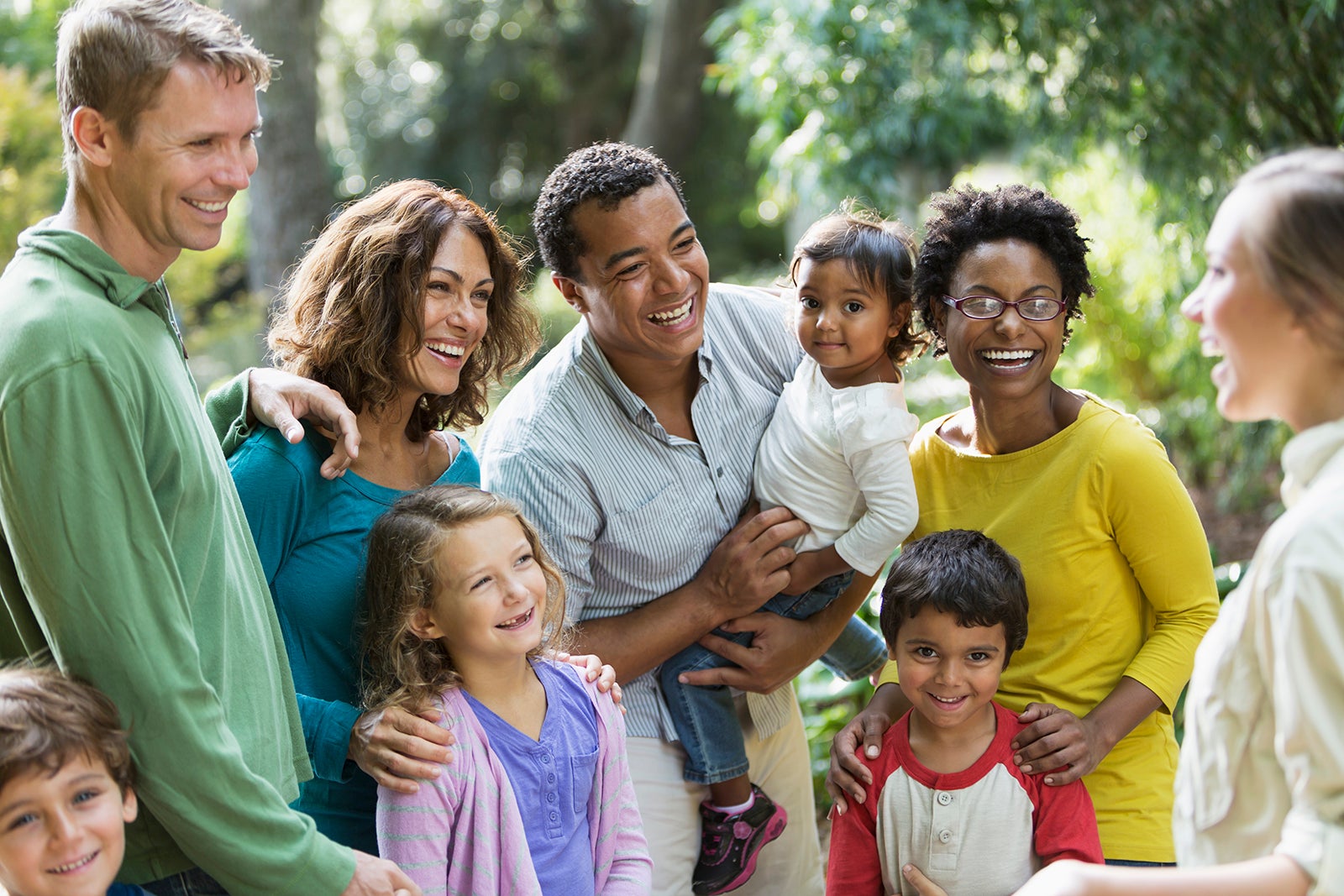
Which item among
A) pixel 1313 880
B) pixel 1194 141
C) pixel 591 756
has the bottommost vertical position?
pixel 591 756

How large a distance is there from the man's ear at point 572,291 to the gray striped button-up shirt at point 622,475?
0.05 meters

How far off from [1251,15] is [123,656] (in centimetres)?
516

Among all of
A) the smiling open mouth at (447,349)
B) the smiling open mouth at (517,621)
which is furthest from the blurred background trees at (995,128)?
the smiling open mouth at (517,621)

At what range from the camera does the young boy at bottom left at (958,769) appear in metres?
2.27

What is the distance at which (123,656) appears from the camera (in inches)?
65.4

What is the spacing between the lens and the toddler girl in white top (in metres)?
2.65

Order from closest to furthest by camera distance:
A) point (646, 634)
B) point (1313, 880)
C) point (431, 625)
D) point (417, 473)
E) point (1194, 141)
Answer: point (1313, 880) < point (431, 625) < point (417, 473) < point (646, 634) < point (1194, 141)

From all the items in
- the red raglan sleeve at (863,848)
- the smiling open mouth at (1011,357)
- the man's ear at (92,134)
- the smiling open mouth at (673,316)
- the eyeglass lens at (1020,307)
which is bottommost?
the red raglan sleeve at (863,848)

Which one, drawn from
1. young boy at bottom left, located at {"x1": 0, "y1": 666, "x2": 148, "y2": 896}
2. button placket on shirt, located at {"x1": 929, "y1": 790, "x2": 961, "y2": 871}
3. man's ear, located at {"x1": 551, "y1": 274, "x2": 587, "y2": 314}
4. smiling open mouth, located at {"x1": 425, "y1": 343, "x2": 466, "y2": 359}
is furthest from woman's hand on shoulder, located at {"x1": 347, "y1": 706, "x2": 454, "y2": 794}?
man's ear, located at {"x1": 551, "y1": 274, "x2": 587, "y2": 314}

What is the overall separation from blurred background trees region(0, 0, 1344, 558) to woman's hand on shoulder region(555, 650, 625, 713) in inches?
102

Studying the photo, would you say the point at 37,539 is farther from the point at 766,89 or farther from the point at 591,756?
the point at 766,89

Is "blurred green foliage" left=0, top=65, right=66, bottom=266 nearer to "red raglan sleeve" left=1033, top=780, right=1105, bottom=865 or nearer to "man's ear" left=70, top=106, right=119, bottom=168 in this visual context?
"man's ear" left=70, top=106, right=119, bottom=168

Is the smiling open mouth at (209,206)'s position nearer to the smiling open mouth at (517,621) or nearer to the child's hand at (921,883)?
the smiling open mouth at (517,621)

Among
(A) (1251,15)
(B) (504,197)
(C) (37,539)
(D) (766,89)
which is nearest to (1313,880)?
(C) (37,539)
